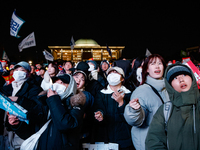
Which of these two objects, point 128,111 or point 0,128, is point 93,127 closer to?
point 128,111

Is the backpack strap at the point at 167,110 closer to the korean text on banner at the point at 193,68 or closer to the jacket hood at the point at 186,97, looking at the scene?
the jacket hood at the point at 186,97

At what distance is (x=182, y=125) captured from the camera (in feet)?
4.55

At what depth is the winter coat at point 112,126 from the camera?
2.41m

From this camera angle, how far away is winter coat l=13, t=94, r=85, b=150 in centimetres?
163

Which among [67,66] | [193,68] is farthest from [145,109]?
[67,66]

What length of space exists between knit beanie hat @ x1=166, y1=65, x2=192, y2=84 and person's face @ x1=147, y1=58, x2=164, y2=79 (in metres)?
0.54

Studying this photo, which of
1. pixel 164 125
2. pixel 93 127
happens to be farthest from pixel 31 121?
pixel 164 125

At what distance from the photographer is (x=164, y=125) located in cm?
149

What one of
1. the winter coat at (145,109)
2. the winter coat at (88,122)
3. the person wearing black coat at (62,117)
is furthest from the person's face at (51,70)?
the winter coat at (145,109)

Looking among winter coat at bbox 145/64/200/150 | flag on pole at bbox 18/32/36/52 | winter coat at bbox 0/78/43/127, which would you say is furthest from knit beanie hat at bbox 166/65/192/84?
flag on pole at bbox 18/32/36/52

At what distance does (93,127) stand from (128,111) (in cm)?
122

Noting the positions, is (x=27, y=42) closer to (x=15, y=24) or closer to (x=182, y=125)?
(x=15, y=24)

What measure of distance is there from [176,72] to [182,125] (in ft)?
1.71

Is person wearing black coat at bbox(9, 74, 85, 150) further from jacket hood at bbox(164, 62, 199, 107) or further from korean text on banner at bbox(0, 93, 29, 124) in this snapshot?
jacket hood at bbox(164, 62, 199, 107)
